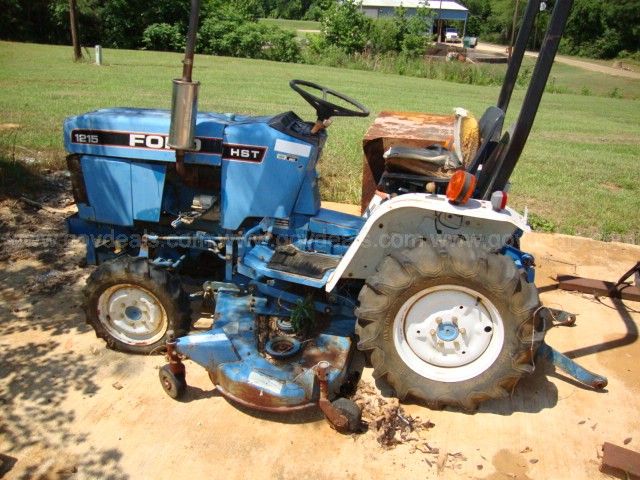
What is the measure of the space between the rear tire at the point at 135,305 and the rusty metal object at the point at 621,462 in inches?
89.5

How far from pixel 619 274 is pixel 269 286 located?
3.35 metres

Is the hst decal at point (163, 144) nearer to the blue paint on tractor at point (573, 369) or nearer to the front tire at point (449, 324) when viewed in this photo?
the front tire at point (449, 324)

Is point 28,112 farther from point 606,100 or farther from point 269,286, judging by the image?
point 606,100

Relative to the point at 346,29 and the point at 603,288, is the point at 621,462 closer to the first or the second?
the point at 603,288

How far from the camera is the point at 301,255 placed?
135 inches

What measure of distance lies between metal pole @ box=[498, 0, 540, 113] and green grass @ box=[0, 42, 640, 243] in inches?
106

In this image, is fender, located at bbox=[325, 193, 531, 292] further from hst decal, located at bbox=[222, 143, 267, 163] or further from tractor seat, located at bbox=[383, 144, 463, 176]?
hst decal, located at bbox=[222, 143, 267, 163]

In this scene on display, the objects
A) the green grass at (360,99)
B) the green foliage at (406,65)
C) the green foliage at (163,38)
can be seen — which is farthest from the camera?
the green foliage at (163,38)

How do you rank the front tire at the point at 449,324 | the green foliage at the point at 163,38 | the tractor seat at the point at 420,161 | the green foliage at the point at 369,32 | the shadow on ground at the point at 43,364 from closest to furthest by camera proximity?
the shadow on ground at the point at 43,364 → the front tire at the point at 449,324 → the tractor seat at the point at 420,161 → the green foliage at the point at 163,38 → the green foliage at the point at 369,32

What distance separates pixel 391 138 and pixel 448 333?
2241mm

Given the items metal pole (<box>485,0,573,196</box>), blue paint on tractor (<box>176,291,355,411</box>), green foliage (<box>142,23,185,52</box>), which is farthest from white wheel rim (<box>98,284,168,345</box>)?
green foliage (<box>142,23,185,52</box>)

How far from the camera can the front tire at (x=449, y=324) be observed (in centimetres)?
280

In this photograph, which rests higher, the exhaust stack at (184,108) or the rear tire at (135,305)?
the exhaust stack at (184,108)

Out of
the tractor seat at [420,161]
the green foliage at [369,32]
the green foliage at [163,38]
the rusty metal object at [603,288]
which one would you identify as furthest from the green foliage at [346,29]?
the tractor seat at [420,161]
